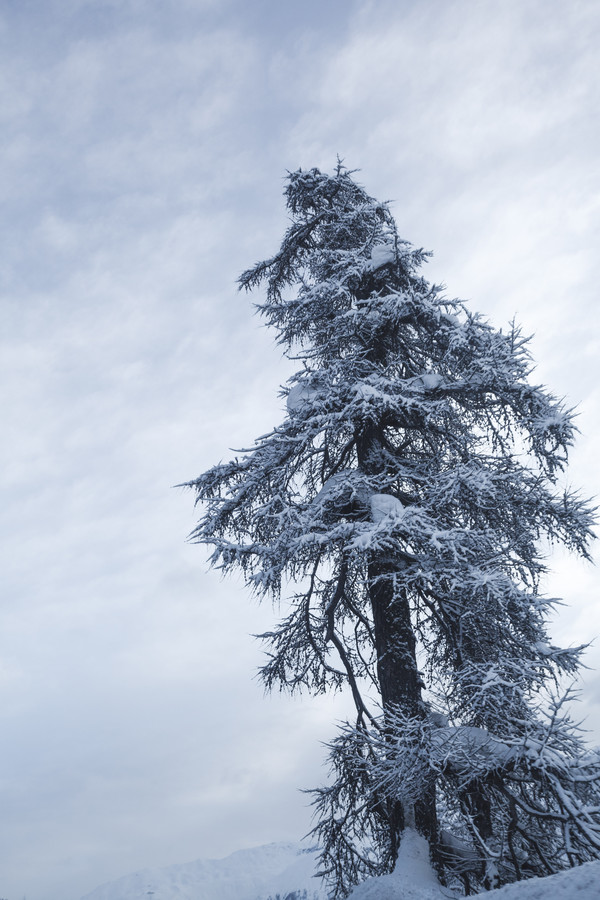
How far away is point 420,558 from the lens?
7.17 m

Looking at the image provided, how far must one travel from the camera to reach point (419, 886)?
19.5 feet

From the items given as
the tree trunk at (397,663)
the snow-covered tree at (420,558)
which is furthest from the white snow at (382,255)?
the tree trunk at (397,663)

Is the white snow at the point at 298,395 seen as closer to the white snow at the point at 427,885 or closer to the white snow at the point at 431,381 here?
the white snow at the point at 431,381

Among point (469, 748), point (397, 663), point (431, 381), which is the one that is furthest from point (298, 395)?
point (469, 748)

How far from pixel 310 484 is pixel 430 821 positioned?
5.29 m

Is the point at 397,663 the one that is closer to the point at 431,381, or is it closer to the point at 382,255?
the point at 431,381

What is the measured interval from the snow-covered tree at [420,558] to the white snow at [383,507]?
4 cm

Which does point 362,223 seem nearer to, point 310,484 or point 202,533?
point 310,484

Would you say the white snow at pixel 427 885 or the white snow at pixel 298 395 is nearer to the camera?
the white snow at pixel 427 885

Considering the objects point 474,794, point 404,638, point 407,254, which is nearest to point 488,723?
point 474,794

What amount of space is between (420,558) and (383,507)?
2.43ft

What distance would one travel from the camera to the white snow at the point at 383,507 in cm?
709

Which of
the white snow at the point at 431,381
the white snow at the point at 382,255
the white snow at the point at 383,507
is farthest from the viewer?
the white snow at the point at 382,255

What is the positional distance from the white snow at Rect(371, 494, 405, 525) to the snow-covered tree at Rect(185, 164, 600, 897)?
1.5 inches
